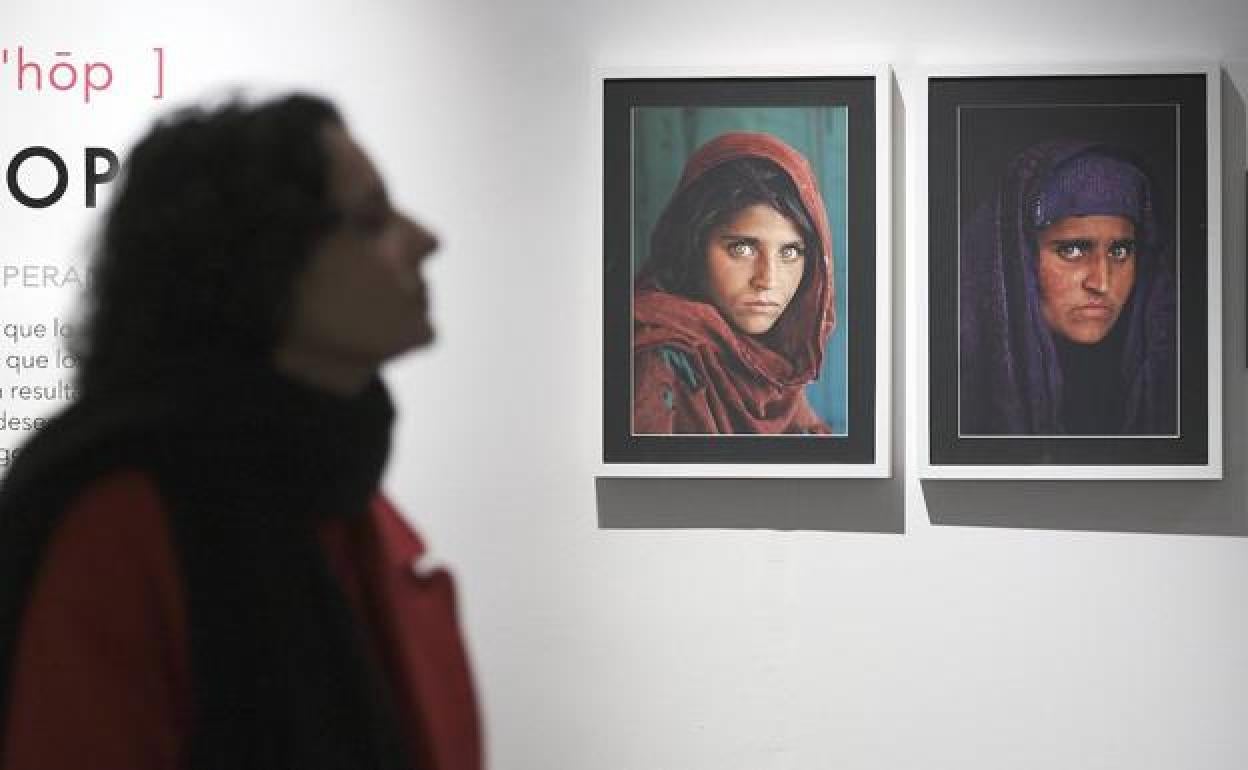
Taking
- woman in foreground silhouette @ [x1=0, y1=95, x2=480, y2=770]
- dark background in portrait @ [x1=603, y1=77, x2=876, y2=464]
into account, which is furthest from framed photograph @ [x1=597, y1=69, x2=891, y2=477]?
woman in foreground silhouette @ [x1=0, y1=95, x2=480, y2=770]

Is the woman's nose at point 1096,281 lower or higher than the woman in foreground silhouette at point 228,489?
higher

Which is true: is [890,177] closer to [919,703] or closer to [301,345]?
[919,703]

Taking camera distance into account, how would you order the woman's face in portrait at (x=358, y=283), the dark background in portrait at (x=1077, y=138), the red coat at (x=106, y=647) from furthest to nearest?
the dark background in portrait at (x=1077, y=138) → the woman's face in portrait at (x=358, y=283) → the red coat at (x=106, y=647)

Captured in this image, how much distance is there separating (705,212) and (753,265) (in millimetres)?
123

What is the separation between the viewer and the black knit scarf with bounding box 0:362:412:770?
2.59 feet

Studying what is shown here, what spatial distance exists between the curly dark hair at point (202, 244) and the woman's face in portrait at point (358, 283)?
12 millimetres

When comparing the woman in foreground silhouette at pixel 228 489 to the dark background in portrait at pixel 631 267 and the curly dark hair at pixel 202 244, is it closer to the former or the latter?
the curly dark hair at pixel 202 244

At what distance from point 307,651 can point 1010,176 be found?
183cm

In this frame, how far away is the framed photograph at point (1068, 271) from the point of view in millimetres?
2371

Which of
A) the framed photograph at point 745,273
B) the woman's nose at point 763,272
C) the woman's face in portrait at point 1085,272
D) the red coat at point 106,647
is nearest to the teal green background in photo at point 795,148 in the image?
the framed photograph at point 745,273

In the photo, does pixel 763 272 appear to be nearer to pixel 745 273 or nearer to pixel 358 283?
pixel 745 273

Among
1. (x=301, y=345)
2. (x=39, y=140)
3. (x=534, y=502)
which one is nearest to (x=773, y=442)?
(x=534, y=502)

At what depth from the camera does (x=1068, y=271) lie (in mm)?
2383

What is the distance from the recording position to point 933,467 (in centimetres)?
238
